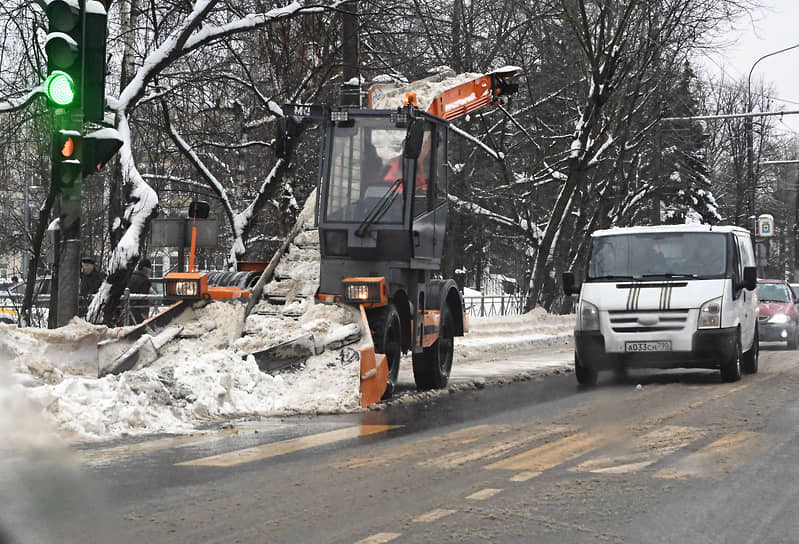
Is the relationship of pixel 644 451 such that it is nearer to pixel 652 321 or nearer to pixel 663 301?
pixel 652 321

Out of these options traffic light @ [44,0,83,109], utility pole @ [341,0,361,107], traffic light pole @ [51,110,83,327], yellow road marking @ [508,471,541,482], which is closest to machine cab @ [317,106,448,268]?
traffic light pole @ [51,110,83,327]

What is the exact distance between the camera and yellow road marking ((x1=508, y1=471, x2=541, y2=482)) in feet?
23.2

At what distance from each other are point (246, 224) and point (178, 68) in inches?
132

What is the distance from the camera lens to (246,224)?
21969 mm

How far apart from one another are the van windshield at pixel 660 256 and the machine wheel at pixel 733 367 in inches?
39.3

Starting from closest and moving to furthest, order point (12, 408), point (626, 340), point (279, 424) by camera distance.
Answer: point (12, 408), point (279, 424), point (626, 340)

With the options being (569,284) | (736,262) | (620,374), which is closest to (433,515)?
(569,284)

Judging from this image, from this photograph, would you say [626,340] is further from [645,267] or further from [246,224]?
[246,224]

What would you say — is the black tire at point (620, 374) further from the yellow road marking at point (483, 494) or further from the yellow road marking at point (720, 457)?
the yellow road marking at point (483, 494)

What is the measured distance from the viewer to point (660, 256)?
1469cm

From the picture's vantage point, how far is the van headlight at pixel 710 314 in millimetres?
13859

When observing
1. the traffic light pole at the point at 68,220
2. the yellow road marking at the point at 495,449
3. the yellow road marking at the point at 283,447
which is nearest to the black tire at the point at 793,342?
the yellow road marking at the point at 495,449

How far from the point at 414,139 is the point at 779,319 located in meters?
15.4

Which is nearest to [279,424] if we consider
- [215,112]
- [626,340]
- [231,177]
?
[626,340]
